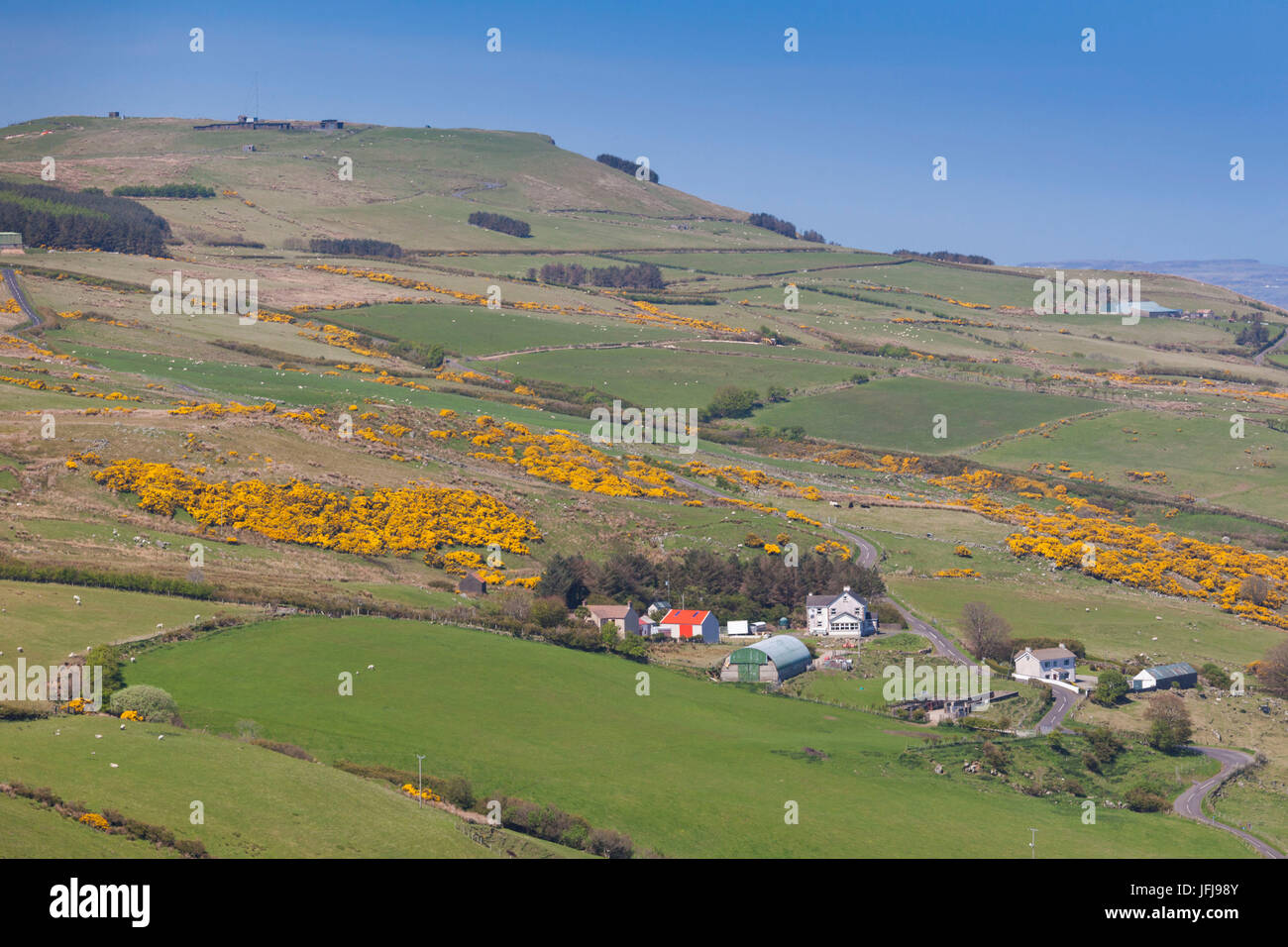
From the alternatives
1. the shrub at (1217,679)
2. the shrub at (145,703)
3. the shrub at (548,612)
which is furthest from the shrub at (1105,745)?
the shrub at (145,703)

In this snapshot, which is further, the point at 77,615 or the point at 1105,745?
the point at 1105,745

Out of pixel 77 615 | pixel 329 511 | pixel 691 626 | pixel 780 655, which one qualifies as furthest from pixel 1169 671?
pixel 77 615

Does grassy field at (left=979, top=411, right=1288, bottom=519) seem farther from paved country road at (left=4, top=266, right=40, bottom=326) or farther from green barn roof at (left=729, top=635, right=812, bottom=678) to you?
paved country road at (left=4, top=266, right=40, bottom=326)

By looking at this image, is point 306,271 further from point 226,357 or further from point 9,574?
point 9,574

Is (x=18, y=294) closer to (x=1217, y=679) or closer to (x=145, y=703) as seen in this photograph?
(x=145, y=703)

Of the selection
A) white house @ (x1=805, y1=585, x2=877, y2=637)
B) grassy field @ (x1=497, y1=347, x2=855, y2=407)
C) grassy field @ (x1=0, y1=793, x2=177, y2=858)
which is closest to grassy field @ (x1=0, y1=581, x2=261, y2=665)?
grassy field @ (x1=0, y1=793, x2=177, y2=858)

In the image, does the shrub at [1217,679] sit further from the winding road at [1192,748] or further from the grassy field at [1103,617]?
the winding road at [1192,748]

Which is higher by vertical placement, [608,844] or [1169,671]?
[608,844]
